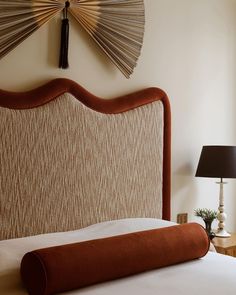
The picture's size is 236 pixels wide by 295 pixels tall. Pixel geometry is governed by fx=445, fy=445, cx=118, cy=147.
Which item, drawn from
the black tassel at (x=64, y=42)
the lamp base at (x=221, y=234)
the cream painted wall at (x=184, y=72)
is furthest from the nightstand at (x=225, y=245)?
the black tassel at (x=64, y=42)

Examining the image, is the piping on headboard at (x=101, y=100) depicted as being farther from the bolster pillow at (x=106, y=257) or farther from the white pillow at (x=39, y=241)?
the bolster pillow at (x=106, y=257)

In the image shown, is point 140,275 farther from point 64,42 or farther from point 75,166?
point 64,42

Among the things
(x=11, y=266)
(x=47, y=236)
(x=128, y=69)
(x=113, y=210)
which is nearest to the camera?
(x=11, y=266)

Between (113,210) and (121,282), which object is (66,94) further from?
(121,282)

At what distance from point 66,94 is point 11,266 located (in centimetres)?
100

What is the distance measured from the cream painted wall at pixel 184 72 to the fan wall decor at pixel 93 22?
0.05m

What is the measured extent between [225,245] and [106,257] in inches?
48.8

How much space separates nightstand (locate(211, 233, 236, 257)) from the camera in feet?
9.05

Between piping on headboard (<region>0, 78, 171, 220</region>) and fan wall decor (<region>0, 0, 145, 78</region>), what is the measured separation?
15cm

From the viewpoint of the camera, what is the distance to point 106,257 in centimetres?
180

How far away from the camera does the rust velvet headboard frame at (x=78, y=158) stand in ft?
7.09

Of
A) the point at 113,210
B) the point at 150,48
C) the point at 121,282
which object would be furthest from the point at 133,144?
the point at 121,282

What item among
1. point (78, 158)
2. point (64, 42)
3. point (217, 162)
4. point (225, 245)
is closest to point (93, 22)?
point (64, 42)

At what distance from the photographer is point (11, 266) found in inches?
68.0
